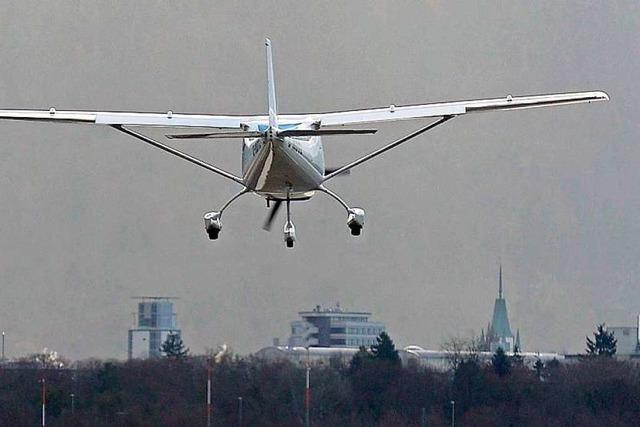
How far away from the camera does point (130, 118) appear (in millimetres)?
52906

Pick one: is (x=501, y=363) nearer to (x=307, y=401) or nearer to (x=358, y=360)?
(x=358, y=360)

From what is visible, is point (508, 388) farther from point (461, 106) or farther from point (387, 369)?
point (461, 106)

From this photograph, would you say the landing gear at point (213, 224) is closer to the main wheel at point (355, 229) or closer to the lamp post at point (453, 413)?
the main wheel at point (355, 229)

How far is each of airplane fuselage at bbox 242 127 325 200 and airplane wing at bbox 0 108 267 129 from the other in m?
0.79

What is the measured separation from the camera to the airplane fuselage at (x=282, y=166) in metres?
48.2

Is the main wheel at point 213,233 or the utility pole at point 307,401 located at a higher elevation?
the main wheel at point 213,233

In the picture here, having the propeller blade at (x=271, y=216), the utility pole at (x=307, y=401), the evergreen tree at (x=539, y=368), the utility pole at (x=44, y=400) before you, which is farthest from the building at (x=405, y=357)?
the propeller blade at (x=271, y=216)

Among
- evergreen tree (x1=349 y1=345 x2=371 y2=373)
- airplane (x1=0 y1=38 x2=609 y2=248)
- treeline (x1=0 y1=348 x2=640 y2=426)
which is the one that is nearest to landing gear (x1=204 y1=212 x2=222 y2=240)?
airplane (x1=0 y1=38 x2=609 y2=248)

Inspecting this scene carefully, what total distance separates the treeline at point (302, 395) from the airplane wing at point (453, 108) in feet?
84.6

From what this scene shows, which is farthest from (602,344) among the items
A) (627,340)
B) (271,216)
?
(271,216)

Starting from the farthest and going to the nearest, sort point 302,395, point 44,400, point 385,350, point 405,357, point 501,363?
1. point 405,357
2. point 385,350
3. point 501,363
4. point 302,395
5. point 44,400

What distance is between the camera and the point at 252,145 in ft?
163

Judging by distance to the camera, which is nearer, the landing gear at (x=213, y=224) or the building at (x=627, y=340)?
the landing gear at (x=213, y=224)

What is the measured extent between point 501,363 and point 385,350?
17.8 feet
